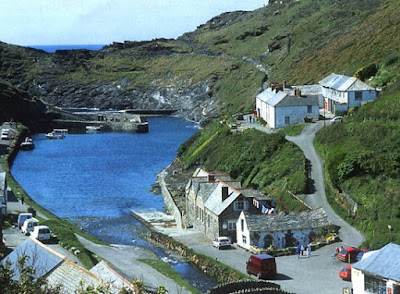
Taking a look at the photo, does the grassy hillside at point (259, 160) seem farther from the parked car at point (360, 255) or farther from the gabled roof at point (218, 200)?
A: the parked car at point (360, 255)

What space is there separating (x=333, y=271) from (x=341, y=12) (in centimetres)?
13437

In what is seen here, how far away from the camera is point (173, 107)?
198 m

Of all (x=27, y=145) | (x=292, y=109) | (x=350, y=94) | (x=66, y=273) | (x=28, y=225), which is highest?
(x=350, y=94)

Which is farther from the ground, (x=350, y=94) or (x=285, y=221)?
(x=350, y=94)

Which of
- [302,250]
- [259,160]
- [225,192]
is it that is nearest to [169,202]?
[259,160]

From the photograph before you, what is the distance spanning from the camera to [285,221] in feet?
192

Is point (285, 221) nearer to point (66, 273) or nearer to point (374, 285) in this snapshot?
point (374, 285)

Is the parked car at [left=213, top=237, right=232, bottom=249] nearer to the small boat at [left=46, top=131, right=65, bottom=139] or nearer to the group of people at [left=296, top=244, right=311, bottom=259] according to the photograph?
the group of people at [left=296, top=244, right=311, bottom=259]

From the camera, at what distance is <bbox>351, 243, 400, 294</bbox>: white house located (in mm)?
39347

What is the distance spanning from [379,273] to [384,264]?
70 cm

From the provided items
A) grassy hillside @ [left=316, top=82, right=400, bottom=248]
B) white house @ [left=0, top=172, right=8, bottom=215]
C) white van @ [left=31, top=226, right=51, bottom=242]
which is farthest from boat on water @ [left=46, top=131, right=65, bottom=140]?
white van @ [left=31, top=226, right=51, bottom=242]

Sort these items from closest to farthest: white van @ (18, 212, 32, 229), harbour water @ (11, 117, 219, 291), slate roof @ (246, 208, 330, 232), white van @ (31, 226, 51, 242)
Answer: white van @ (31, 226, 51, 242), slate roof @ (246, 208, 330, 232), white van @ (18, 212, 32, 229), harbour water @ (11, 117, 219, 291)

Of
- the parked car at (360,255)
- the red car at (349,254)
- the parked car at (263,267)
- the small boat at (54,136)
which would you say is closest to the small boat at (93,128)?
the small boat at (54,136)

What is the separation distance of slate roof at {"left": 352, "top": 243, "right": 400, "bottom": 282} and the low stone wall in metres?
31.6
